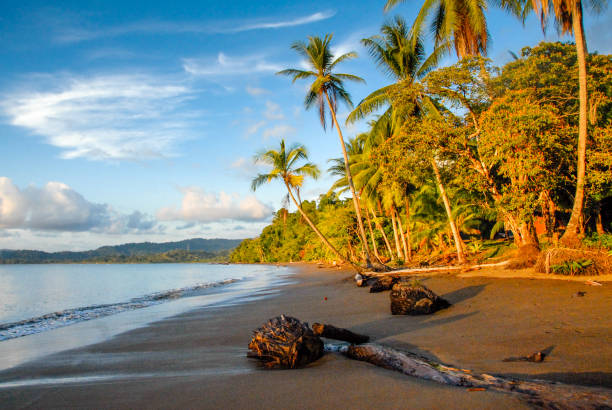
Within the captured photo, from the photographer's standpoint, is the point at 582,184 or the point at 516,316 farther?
the point at 582,184

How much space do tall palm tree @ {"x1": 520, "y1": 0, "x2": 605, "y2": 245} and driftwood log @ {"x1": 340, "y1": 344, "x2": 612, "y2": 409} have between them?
8938 mm

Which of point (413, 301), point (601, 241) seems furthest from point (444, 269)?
point (413, 301)

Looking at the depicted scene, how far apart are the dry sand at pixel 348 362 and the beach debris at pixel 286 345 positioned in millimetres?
179

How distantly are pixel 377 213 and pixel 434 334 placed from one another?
81.7ft

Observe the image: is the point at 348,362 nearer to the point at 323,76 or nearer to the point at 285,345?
the point at 285,345

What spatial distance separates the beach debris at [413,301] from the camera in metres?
6.63

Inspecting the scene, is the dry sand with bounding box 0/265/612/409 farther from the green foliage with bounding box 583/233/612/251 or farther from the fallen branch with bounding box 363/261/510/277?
the fallen branch with bounding box 363/261/510/277

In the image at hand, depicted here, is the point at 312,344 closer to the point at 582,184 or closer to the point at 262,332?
the point at 262,332

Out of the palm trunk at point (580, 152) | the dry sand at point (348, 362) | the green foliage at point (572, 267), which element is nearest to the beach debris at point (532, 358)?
the dry sand at point (348, 362)

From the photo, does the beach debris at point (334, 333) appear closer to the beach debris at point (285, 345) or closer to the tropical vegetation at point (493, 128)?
the beach debris at point (285, 345)

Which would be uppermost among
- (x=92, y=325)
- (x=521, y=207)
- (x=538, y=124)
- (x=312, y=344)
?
(x=538, y=124)

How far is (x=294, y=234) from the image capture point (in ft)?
242

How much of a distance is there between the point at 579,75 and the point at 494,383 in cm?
1187

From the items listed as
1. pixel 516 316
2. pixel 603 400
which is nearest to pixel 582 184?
pixel 516 316
